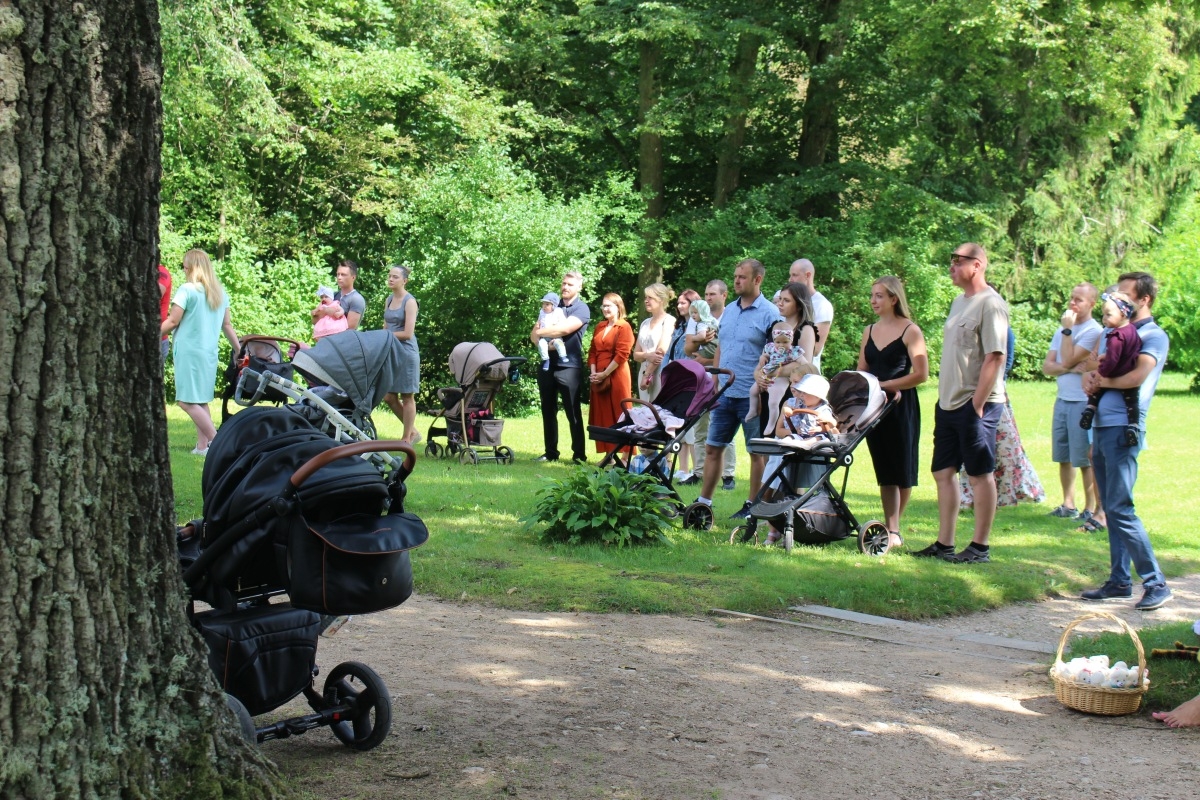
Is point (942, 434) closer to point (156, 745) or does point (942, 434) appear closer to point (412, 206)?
point (156, 745)

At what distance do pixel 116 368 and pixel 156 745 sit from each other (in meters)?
1.04

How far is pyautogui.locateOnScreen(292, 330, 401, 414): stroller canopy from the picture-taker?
9891 millimetres

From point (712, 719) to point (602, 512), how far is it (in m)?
3.62

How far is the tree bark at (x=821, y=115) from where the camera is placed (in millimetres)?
26203

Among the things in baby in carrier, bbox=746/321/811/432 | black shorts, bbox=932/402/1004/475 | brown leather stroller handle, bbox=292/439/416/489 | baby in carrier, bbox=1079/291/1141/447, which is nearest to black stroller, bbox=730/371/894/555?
baby in carrier, bbox=746/321/811/432

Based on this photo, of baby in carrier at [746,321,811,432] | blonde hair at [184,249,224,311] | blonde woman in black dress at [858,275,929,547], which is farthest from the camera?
blonde hair at [184,249,224,311]

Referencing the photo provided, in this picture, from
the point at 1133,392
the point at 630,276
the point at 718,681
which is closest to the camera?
the point at 718,681

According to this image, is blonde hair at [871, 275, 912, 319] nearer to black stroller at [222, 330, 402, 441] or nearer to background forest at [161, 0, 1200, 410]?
black stroller at [222, 330, 402, 441]

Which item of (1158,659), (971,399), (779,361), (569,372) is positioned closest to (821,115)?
(569,372)

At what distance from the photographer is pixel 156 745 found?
130 inches

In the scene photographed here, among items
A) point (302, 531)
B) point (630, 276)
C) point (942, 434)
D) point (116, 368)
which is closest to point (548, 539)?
point (942, 434)

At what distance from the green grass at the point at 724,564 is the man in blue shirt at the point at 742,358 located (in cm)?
58

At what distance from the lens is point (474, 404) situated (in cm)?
1301

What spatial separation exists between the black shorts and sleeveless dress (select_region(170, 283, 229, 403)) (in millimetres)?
6754
